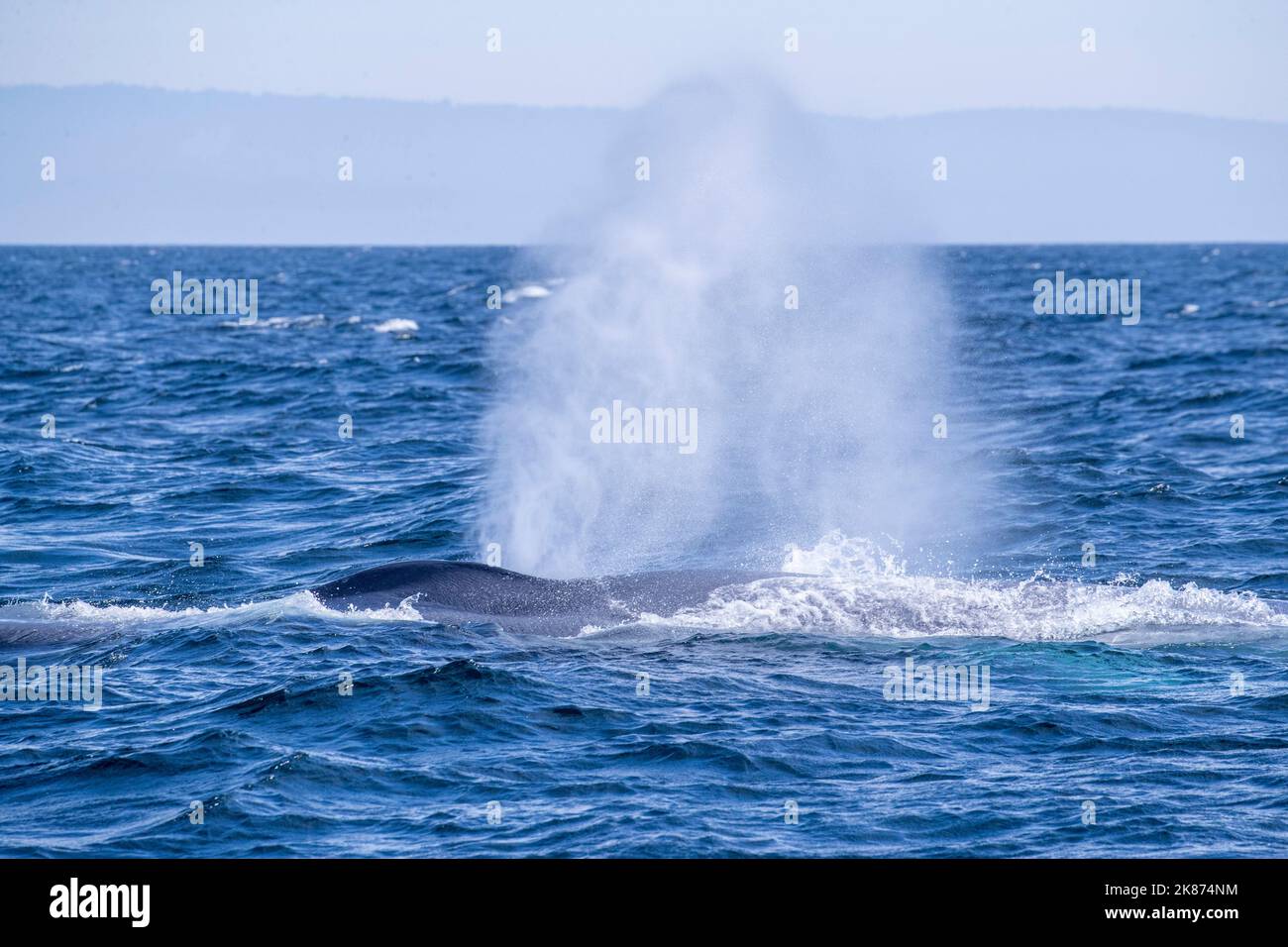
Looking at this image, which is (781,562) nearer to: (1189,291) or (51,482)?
(51,482)

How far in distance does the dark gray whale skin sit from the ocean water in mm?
343

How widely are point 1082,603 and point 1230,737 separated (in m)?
4.70

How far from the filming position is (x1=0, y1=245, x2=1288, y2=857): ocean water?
12.6 metres

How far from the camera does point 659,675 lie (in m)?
16.8

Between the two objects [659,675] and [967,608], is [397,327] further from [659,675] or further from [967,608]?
[659,675]

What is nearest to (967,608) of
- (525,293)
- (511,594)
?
(511,594)

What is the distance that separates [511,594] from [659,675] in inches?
121

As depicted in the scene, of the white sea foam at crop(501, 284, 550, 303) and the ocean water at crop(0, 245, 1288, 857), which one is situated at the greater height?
the white sea foam at crop(501, 284, 550, 303)

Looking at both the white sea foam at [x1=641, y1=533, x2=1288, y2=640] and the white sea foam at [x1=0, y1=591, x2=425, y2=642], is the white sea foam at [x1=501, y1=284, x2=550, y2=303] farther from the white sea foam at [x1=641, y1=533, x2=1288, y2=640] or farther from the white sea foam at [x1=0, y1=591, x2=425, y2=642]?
the white sea foam at [x1=641, y1=533, x2=1288, y2=640]

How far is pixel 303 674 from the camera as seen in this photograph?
16734mm

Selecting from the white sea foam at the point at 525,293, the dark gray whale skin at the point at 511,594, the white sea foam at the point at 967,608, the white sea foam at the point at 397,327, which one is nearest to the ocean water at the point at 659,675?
the white sea foam at the point at 967,608

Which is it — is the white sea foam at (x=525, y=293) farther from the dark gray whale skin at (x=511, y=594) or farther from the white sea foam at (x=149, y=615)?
the dark gray whale skin at (x=511, y=594)

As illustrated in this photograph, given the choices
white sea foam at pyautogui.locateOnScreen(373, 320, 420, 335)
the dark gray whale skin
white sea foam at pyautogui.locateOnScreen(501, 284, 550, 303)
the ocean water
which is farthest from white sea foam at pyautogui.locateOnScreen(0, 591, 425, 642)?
white sea foam at pyautogui.locateOnScreen(501, 284, 550, 303)
